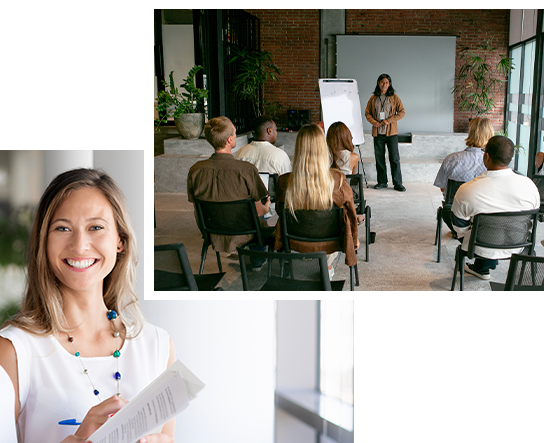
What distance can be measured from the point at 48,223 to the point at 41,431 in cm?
63

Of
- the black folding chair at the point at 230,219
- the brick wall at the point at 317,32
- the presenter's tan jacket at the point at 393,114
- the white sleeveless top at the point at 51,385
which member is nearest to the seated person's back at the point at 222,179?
the black folding chair at the point at 230,219

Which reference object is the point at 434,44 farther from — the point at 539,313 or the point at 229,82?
the point at 539,313

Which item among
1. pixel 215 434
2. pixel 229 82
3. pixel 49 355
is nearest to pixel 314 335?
pixel 215 434

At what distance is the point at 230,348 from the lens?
263cm

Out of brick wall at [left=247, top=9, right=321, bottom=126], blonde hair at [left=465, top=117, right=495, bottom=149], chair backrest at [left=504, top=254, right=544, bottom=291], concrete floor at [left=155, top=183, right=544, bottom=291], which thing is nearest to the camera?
chair backrest at [left=504, top=254, right=544, bottom=291]

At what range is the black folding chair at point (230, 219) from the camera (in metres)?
3.75

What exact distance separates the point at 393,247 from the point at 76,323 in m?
3.84

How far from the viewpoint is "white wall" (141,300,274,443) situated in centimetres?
262

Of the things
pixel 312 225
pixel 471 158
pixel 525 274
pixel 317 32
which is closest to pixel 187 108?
pixel 317 32

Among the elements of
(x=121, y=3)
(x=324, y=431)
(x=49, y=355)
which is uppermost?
(x=121, y=3)

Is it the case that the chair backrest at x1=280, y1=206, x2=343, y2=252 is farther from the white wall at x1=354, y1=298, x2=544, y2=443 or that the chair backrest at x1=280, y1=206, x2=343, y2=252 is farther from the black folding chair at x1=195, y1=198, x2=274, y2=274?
the white wall at x1=354, y1=298, x2=544, y2=443

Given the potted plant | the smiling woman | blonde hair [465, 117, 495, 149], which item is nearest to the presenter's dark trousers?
the potted plant

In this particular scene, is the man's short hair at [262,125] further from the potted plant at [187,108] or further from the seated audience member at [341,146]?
the potted plant at [187,108]

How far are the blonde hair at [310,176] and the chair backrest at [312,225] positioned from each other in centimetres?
5
